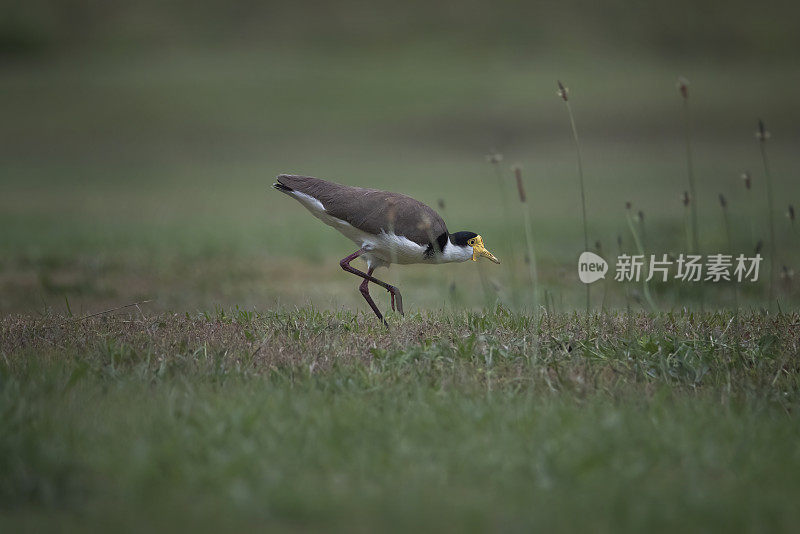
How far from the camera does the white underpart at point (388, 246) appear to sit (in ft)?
23.1

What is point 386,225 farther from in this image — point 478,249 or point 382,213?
point 478,249

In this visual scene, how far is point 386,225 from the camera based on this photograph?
6.98 m

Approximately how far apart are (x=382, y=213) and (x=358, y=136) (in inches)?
1160

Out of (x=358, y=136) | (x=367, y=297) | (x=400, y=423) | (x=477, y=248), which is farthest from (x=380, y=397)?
(x=358, y=136)

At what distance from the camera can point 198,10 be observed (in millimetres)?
53406

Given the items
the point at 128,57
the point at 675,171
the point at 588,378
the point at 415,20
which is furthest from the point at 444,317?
the point at 415,20

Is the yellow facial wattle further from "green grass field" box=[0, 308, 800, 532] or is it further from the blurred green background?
"green grass field" box=[0, 308, 800, 532]

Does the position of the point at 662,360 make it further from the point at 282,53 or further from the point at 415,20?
the point at 415,20

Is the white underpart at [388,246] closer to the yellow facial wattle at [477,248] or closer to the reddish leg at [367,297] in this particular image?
the yellow facial wattle at [477,248]

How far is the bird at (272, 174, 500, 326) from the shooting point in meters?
6.99

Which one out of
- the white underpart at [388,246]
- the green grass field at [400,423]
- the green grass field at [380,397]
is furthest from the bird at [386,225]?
the green grass field at [400,423]

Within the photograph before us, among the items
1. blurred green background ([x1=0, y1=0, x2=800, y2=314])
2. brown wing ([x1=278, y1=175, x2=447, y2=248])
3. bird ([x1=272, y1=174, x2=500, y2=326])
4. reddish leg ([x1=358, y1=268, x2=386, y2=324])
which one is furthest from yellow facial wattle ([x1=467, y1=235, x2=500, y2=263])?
reddish leg ([x1=358, y1=268, x2=386, y2=324])

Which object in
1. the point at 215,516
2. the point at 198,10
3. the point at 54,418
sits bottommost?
the point at 215,516

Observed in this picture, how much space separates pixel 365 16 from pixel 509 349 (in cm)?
5032
